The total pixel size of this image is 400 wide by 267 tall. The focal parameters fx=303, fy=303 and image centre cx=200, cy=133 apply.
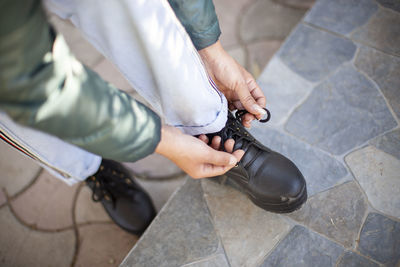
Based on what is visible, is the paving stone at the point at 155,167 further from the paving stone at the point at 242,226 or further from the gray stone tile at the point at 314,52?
the gray stone tile at the point at 314,52

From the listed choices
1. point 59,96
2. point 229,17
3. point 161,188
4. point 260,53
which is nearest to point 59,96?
point 59,96

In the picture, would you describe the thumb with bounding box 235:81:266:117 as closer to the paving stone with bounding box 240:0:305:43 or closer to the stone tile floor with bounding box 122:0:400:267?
the stone tile floor with bounding box 122:0:400:267

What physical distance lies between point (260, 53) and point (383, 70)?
55 centimetres

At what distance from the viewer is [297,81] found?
1.28 meters

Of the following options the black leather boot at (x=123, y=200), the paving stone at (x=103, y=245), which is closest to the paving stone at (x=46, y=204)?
the paving stone at (x=103, y=245)

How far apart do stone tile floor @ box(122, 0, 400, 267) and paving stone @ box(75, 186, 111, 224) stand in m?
0.29

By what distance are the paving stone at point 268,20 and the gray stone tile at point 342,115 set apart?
47 centimetres

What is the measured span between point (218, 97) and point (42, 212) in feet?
3.04

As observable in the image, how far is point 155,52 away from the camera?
722 millimetres

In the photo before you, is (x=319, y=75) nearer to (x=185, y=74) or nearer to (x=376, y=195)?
(x=376, y=195)

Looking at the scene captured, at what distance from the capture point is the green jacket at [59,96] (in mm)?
458

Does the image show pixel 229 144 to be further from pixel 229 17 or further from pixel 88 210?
pixel 229 17

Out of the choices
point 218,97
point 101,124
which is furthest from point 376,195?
point 101,124

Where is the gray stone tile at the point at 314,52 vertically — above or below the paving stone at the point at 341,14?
below
